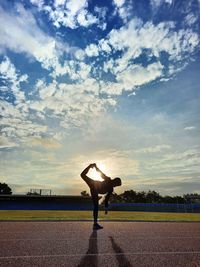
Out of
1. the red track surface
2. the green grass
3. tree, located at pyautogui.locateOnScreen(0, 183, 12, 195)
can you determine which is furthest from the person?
tree, located at pyautogui.locateOnScreen(0, 183, 12, 195)

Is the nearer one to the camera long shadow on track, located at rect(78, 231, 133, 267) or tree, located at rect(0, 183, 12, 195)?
long shadow on track, located at rect(78, 231, 133, 267)

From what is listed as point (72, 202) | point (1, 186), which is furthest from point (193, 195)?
point (1, 186)

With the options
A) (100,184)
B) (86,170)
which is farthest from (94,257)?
(86,170)

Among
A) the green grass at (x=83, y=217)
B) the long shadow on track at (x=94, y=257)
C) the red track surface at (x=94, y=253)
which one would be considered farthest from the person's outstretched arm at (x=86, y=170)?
the green grass at (x=83, y=217)

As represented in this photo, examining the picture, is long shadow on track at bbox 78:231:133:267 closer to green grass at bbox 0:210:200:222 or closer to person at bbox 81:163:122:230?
person at bbox 81:163:122:230

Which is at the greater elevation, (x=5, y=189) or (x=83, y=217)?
(x=5, y=189)

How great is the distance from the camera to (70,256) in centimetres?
677

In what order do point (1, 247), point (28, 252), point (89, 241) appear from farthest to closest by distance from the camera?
point (89, 241)
point (1, 247)
point (28, 252)

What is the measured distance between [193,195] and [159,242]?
79761 millimetres

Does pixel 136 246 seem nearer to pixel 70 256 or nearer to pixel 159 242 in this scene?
pixel 159 242

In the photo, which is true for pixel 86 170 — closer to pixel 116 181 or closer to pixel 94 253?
pixel 116 181

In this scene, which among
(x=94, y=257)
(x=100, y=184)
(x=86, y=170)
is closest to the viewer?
(x=94, y=257)

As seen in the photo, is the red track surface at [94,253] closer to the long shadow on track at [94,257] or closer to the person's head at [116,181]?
the long shadow on track at [94,257]

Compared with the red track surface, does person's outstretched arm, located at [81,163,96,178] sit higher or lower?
higher
